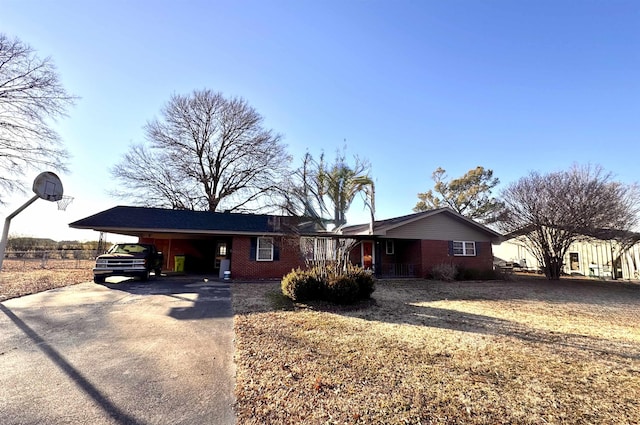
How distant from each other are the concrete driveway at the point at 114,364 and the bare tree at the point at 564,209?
1821cm

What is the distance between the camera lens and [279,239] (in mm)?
15367

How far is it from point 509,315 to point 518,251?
22851mm

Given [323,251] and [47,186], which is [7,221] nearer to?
[47,186]

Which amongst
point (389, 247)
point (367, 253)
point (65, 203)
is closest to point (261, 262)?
point (367, 253)

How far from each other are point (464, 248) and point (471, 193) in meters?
15.8

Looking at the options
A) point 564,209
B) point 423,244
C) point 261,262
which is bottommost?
point 261,262

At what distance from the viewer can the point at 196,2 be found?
840 centimetres

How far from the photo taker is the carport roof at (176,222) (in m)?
13.6

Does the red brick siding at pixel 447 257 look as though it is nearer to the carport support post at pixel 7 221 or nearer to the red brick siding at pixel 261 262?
the red brick siding at pixel 261 262

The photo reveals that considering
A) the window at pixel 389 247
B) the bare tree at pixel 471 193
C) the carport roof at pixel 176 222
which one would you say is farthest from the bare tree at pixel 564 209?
the carport roof at pixel 176 222

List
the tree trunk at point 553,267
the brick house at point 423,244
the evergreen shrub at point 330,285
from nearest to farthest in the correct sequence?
the evergreen shrub at point 330,285, the tree trunk at point 553,267, the brick house at point 423,244

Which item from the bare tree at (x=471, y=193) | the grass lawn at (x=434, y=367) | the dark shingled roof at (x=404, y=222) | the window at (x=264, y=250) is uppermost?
the bare tree at (x=471, y=193)

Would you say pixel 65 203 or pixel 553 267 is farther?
pixel 553 267

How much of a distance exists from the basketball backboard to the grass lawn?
5.60 meters
